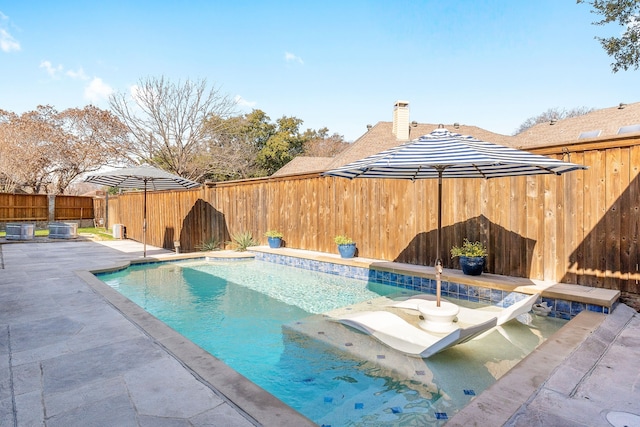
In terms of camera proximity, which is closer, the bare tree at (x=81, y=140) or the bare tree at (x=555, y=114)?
the bare tree at (x=81, y=140)

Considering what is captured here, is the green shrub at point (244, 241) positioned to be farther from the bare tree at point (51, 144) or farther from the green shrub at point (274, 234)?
the bare tree at point (51, 144)

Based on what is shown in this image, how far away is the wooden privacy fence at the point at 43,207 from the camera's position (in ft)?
61.5

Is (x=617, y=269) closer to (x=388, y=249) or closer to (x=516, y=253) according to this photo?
(x=516, y=253)

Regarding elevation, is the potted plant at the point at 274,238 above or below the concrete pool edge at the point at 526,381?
above

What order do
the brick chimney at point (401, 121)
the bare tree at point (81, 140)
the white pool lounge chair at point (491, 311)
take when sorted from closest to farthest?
the white pool lounge chair at point (491, 311) < the brick chimney at point (401, 121) < the bare tree at point (81, 140)

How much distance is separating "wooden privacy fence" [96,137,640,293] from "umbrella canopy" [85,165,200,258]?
6.05 feet

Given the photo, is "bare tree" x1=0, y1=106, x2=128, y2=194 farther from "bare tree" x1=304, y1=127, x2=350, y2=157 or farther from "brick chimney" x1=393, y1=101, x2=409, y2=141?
"brick chimney" x1=393, y1=101, x2=409, y2=141

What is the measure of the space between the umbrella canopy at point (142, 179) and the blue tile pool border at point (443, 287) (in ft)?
11.3

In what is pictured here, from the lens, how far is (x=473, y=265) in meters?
5.20

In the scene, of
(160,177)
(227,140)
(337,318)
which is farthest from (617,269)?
(227,140)

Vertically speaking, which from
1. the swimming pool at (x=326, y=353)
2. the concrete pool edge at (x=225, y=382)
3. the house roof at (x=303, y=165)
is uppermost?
the house roof at (x=303, y=165)

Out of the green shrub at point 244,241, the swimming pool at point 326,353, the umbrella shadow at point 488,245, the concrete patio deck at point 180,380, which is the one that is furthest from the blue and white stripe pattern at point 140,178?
the umbrella shadow at point 488,245

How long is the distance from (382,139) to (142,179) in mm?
11262

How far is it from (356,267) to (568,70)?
42.3ft
